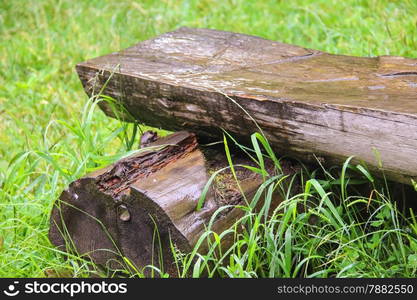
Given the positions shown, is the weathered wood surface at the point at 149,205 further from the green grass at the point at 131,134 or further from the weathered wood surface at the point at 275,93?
the weathered wood surface at the point at 275,93

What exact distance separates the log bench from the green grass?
0.14m

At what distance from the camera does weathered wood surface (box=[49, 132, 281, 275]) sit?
266 cm

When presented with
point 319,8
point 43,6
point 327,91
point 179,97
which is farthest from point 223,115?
point 43,6

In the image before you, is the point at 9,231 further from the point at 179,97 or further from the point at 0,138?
the point at 0,138

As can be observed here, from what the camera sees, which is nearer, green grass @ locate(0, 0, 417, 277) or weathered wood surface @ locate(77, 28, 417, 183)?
weathered wood surface @ locate(77, 28, 417, 183)

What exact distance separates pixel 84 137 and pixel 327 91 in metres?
1.16

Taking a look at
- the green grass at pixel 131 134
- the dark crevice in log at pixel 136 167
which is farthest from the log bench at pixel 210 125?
the green grass at pixel 131 134

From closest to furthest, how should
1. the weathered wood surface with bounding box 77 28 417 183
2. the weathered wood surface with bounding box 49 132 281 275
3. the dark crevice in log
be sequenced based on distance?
the weathered wood surface with bounding box 77 28 417 183 < the weathered wood surface with bounding box 49 132 281 275 < the dark crevice in log

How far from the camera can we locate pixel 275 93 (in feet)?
9.24

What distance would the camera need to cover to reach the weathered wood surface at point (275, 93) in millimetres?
2537

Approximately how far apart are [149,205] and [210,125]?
0.53 meters

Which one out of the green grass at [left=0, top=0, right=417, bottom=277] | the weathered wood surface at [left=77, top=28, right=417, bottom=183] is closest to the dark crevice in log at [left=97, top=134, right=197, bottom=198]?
the weathered wood surface at [left=77, top=28, right=417, bottom=183]

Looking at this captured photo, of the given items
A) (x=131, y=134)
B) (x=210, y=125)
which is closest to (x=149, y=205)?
(x=210, y=125)

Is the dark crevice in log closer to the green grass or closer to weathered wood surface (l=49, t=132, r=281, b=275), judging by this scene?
weathered wood surface (l=49, t=132, r=281, b=275)
